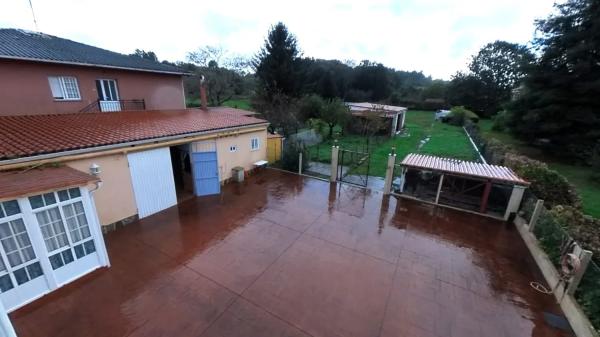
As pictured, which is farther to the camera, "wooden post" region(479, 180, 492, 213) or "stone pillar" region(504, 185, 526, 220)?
"wooden post" region(479, 180, 492, 213)

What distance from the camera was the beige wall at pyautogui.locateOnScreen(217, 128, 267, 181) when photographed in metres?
11.7

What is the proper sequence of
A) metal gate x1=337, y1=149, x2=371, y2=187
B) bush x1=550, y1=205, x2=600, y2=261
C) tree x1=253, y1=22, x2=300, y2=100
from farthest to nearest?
tree x1=253, y1=22, x2=300, y2=100
metal gate x1=337, y1=149, x2=371, y2=187
bush x1=550, y1=205, x2=600, y2=261

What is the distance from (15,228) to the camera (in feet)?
15.9

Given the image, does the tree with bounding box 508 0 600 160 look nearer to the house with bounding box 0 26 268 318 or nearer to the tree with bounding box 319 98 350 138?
the tree with bounding box 319 98 350 138

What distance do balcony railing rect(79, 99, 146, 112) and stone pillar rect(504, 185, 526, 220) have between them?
56.8 ft

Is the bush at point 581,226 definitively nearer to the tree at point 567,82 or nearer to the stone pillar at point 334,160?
the stone pillar at point 334,160

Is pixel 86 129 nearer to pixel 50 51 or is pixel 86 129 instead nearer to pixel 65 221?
pixel 65 221

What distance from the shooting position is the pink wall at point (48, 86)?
891 cm

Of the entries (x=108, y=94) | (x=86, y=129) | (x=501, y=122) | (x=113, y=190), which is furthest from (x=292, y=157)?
(x=501, y=122)

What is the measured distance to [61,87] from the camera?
1025 cm

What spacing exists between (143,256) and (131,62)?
36.7 ft

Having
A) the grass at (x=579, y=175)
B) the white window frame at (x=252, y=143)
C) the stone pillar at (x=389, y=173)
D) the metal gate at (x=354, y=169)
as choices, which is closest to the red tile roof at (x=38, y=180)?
the white window frame at (x=252, y=143)

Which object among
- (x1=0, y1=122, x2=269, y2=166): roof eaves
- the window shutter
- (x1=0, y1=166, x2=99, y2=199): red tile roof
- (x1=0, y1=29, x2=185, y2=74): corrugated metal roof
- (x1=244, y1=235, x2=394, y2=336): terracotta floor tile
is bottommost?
(x1=244, y1=235, x2=394, y2=336): terracotta floor tile

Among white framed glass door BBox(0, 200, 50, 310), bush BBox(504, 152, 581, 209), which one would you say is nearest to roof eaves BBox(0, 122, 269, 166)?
white framed glass door BBox(0, 200, 50, 310)
